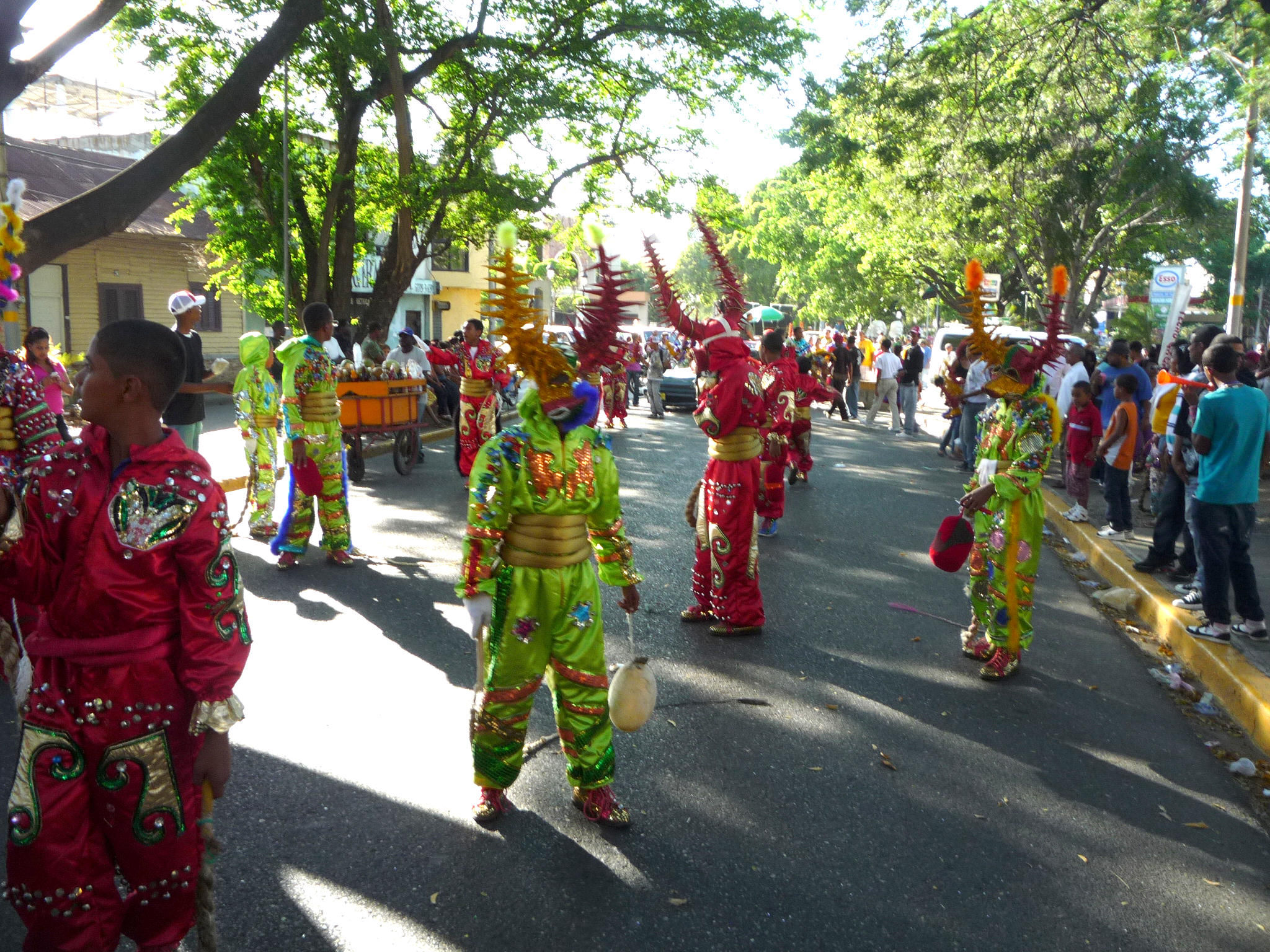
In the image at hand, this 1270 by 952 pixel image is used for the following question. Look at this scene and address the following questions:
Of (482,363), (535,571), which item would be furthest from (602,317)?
(482,363)

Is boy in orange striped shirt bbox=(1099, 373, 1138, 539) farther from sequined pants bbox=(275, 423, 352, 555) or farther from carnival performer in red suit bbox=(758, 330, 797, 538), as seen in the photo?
sequined pants bbox=(275, 423, 352, 555)

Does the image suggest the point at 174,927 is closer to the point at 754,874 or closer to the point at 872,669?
the point at 754,874

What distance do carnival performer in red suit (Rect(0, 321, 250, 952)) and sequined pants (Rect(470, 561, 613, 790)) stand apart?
1.40 metres

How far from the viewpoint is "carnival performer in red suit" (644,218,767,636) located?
6.46 m

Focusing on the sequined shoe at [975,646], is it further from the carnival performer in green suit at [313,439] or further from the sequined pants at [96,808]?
the sequined pants at [96,808]

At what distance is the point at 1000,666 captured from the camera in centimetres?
592

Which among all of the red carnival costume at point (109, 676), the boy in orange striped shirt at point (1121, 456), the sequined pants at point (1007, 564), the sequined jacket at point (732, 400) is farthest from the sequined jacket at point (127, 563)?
the boy in orange striped shirt at point (1121, 456)

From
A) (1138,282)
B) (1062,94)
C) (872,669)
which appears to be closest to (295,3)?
(872,669)

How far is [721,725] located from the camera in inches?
199

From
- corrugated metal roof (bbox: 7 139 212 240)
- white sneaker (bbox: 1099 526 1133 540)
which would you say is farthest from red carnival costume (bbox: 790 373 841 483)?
corrugated metal roof (bbox: 7 139 212 240)

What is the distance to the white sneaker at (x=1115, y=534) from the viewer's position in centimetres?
979

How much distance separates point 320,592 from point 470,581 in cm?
380

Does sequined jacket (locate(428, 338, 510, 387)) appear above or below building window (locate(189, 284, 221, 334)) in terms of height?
below

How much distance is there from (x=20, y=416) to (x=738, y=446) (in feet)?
13.5
